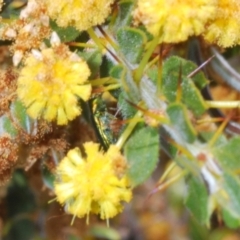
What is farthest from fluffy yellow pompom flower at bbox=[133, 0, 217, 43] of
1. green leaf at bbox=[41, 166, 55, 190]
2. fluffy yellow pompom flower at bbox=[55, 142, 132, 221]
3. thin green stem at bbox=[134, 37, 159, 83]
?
green leaf at bbox=[41, 166, 55, 190]

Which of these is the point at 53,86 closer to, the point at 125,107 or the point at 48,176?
the point at 125,107

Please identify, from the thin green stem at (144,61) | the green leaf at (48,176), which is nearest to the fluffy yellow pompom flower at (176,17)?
the thin green stem at (144,61)

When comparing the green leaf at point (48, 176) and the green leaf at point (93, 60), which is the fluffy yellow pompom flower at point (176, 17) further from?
the green leaf at point (48, 176)

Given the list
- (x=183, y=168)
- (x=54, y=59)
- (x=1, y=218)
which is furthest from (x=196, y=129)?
(x=1, y=218)

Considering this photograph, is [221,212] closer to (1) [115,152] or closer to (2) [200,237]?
(1) [115,152]

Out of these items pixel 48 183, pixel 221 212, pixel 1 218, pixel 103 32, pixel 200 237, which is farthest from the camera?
pixel 200 237

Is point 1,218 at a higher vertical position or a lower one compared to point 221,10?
lower

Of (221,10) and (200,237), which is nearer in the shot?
(221,10)
